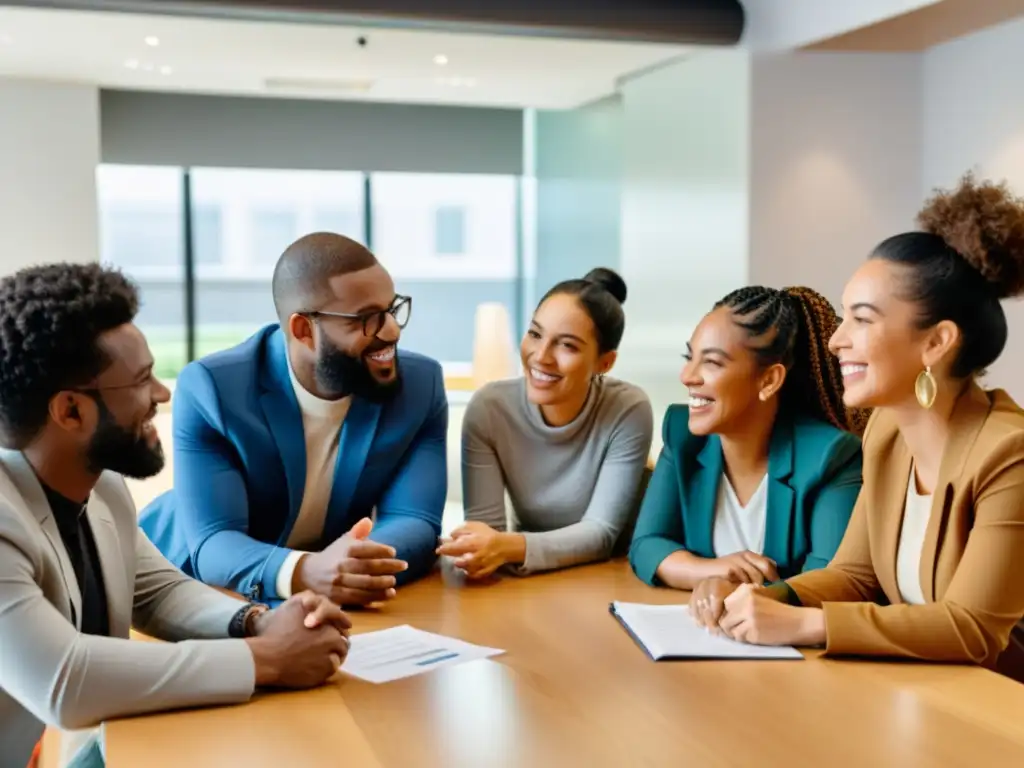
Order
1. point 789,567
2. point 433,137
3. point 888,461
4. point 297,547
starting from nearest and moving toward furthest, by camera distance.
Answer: point 888,461 → point 789,567 → point 297,547 → point 433,137

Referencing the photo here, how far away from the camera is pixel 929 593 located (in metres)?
1.85

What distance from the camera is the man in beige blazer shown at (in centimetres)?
148

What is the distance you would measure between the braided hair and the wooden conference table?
0.67m

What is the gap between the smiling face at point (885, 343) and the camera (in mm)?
1844

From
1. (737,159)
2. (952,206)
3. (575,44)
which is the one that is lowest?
(952,206)

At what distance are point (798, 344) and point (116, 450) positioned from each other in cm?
131

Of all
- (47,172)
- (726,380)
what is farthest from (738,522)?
(47,172)

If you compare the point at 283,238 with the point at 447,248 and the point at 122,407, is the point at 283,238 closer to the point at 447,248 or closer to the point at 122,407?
the point at 447,248

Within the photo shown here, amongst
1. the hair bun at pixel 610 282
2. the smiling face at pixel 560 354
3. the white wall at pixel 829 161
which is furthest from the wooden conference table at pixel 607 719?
the white wall at pixel 829 161

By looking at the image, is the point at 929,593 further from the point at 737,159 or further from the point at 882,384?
the point at 737,159

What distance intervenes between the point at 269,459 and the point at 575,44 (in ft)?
12.5

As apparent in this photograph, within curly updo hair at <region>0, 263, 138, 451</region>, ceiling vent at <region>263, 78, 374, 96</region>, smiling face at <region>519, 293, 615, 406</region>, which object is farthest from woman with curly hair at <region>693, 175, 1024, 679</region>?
ceiling vent at <region>263, 78, 374, 96</region>

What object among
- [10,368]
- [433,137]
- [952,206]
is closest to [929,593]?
[952,206]

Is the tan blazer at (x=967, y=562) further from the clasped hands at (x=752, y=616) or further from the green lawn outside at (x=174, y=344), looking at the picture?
the green lawn outside at (x=174, y=344)
